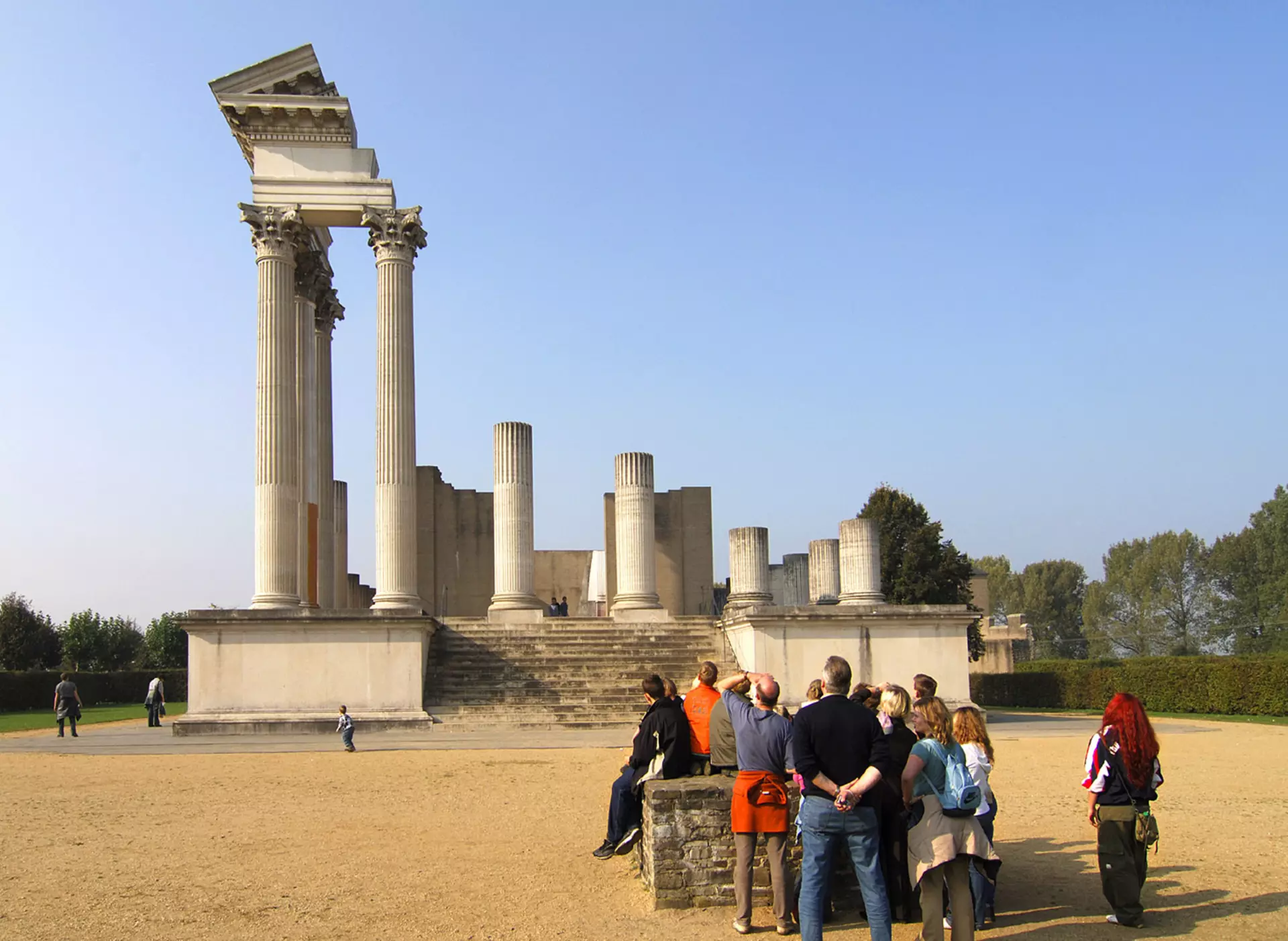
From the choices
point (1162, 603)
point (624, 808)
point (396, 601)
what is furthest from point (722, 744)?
point (1162, 603)

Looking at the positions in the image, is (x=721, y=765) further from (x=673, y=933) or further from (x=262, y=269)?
(x=262, y=269)

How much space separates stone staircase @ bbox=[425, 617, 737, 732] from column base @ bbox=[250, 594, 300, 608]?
3.87 m

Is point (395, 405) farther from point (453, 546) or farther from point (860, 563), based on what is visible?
point (453, 546)

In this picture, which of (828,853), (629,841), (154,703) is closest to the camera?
(828,853)

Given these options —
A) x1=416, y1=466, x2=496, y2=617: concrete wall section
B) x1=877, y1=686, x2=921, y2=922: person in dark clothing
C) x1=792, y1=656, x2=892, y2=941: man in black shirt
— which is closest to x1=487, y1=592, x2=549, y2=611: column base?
x1=416, y1=466, x2=496, y2=617: concrete wall section

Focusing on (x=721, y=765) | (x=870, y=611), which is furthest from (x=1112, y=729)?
(x=870, y=611)

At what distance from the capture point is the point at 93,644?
229 feet

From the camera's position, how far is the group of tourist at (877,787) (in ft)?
25.3

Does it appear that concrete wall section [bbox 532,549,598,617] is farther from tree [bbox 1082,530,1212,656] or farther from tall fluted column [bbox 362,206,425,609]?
tree [bbox 1082,530,1212,656]

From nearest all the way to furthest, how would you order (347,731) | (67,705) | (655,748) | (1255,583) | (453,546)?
(655,748)
(347,731)
(67,705)
(453,546)
(1255,583)

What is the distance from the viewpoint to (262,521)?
3031 cm

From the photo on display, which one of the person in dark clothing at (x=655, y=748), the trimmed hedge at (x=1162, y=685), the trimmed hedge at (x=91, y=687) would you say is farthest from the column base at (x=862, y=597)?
the trimmed hedge at (x=91, y=687)

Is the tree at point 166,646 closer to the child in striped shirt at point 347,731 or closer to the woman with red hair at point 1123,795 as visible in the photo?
the child in striped shirt at point 347,731

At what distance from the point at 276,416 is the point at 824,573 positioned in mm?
18401
